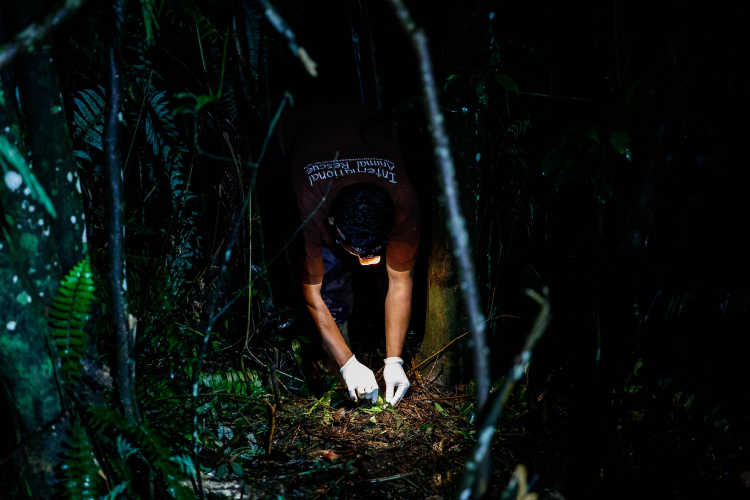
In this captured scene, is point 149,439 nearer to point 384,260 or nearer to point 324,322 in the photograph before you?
point 324,322

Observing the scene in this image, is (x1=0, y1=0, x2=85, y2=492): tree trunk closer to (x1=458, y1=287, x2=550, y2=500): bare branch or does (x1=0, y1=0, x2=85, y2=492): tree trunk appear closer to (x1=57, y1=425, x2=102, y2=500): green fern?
(x1=57, y1=425, x2=102, y2=500): green fern

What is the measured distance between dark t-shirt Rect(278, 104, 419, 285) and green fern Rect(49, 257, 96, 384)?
153 cm

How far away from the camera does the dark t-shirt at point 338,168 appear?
2.77m

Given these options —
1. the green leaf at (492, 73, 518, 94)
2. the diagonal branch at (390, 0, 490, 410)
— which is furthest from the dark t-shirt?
the diagonal branch at (390, 0, 490, 410)

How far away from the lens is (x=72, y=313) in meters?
1.23

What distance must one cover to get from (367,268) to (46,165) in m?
2.86

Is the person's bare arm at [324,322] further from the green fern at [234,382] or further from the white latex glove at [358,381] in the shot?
the green fern at [234,382]

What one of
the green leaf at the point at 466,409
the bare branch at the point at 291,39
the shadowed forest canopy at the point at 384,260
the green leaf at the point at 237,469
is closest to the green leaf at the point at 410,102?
the shadowed forest canopy at the point at 384,260

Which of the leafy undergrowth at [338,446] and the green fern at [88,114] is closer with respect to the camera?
the leafy undergrowth at [338,446]

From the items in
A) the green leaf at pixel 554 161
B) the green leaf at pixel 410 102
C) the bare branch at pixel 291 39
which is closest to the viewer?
the bare branch at pixel 291 39

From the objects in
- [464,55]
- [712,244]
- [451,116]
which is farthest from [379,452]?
[712,244]

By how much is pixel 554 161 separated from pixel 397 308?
152 cm

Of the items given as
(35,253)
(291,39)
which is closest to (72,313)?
(35,253)

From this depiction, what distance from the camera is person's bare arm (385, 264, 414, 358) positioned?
306 centimetres
